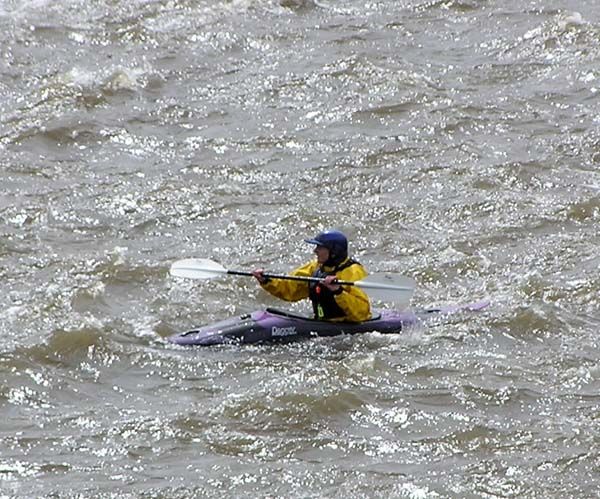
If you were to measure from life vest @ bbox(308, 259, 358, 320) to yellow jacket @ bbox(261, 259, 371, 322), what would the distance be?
0.02 meters

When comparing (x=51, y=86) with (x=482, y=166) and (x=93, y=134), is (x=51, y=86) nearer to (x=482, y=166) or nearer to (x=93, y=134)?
(x=93, y=134)

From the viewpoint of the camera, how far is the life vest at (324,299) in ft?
34.0

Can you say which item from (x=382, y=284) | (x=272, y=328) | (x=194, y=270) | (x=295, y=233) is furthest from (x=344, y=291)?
(x=295, y=233)

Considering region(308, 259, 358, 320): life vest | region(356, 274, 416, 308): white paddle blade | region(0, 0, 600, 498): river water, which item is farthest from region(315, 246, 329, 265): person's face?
region(0, 0, 600, 498): river water

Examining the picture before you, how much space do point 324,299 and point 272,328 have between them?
1.50 ft

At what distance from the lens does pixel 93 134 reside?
14953 millimetres

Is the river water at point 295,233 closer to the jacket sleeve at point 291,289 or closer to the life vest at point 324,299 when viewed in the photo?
the life vest at point 324,299

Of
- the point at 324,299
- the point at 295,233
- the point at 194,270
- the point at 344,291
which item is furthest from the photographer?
the point at 295,233

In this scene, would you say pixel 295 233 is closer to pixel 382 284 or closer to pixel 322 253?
pixel 322 253

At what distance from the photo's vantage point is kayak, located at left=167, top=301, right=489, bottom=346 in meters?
10.3

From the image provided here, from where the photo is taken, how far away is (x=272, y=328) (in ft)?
33.9

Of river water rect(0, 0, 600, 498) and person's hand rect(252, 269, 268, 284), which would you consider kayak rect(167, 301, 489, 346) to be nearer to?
river water rect(0, 0, 600, 498)

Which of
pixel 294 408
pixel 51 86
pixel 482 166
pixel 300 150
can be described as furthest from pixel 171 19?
pixel 294 408

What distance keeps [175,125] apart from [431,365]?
20.5 ft
